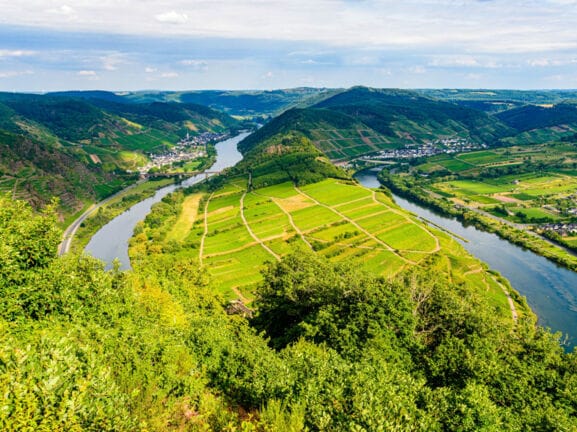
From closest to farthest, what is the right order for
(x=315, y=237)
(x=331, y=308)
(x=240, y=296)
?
(x=331, y=308) < (x=240, y=296) < (x=315, y=237)

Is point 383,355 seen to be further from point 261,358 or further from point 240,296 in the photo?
point 240,296

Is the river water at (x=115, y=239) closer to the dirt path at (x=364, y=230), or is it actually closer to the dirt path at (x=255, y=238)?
the dirt path at (x=255, y=238)

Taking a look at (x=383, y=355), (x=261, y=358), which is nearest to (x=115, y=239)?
(x=383, y=355)

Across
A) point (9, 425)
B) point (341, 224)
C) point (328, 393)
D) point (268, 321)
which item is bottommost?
point (341, 224)

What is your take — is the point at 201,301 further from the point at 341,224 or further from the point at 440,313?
the point at 341,224

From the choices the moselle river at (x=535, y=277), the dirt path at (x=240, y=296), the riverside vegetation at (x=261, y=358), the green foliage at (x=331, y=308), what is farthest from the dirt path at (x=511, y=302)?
the dirt path at (x=240, y=296)

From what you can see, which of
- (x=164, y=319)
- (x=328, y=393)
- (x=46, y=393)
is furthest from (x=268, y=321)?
(x=46, y=393)
